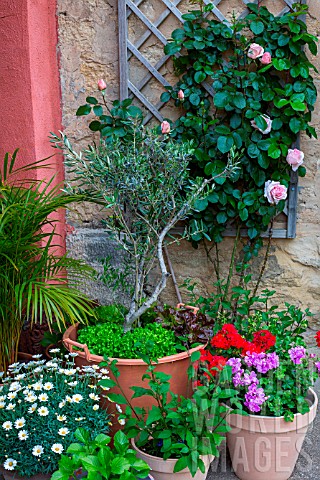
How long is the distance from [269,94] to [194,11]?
59 cm

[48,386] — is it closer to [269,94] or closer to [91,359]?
[91,359]

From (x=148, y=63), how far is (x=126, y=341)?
1.57m

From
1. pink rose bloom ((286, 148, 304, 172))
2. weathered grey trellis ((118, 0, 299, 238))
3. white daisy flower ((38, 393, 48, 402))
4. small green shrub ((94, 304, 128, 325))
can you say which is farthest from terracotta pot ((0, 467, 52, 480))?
pink rose bloom ((286, 148, 304, 172))

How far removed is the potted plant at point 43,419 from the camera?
172cm

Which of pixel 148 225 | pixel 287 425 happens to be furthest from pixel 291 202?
pixel 287 425

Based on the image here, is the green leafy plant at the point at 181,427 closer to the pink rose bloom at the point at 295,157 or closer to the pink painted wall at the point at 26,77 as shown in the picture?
the pink rose bloom at the point at 295,157

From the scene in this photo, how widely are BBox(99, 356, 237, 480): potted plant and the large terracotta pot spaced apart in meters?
0.18

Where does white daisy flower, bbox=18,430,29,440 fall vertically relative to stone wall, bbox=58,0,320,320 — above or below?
below

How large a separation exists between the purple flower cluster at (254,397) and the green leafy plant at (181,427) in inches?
4.7

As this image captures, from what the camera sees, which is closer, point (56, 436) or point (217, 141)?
point (56, 436)

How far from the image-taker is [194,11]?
2736 millimetres

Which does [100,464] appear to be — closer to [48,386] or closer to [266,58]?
[48,386]

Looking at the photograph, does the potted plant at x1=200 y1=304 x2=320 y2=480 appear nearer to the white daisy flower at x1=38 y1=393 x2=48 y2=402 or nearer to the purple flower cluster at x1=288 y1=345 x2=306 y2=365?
the purple flower cluster at x1=288 y1=345 x2=306 y2=365

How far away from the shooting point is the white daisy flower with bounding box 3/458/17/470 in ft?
5.57
